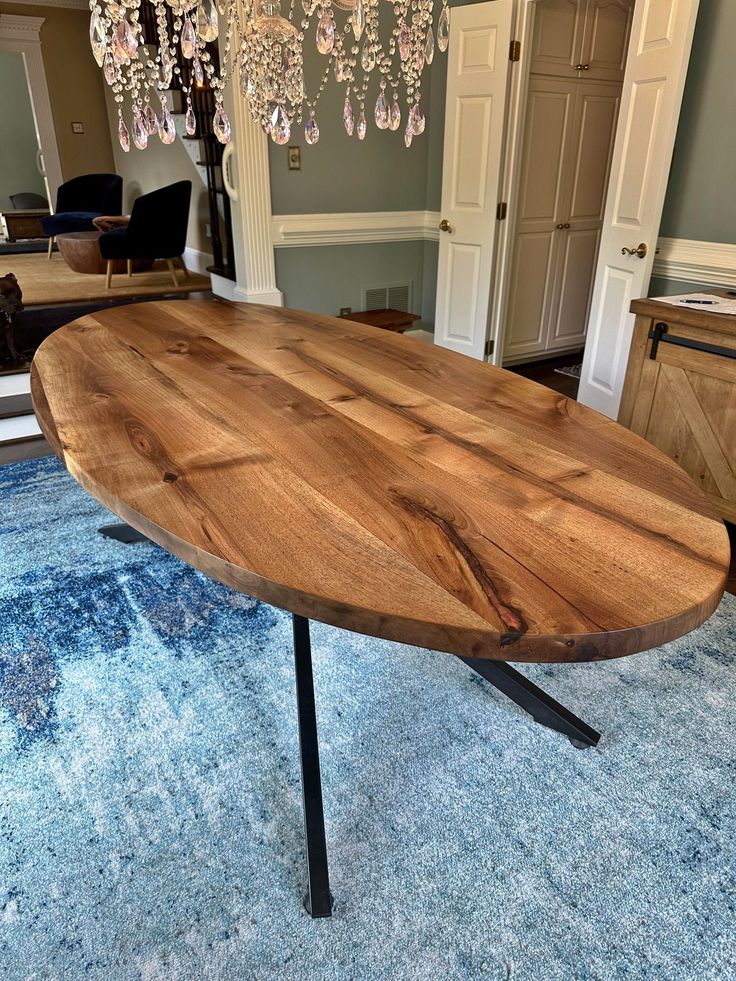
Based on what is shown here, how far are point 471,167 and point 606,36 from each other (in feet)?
4.24

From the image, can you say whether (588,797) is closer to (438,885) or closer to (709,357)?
(438,885)

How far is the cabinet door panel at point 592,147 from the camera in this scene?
419 cm

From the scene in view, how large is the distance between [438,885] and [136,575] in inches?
54.1

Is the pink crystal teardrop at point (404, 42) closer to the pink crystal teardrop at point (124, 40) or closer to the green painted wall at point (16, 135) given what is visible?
the pink crystal teardrop at point (124, 40)

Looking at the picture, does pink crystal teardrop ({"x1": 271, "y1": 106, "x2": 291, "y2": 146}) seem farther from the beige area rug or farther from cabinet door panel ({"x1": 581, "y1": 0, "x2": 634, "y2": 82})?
the beige area rug

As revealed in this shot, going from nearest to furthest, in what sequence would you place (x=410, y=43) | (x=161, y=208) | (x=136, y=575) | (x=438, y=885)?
(x=438, y=885) < (x=410, y=43) < (x=136, y=575) < (x=161, y=208)

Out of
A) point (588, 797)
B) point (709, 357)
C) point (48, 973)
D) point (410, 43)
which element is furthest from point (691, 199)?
point (48, 973)

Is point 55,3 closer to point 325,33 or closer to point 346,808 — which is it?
point 325,33

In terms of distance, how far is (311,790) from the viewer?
1273mm

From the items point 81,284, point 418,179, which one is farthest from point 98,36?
point 81,284

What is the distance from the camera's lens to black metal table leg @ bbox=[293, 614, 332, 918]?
1.20 metres

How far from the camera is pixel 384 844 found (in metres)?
1.33

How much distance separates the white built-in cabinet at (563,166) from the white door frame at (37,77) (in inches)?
232

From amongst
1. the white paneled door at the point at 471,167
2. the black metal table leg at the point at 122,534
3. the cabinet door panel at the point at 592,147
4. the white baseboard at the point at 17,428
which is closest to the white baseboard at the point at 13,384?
the white baseboard at the point at 17,428
